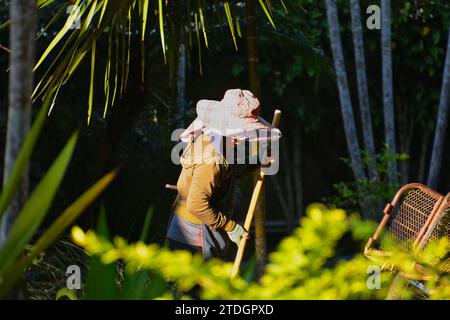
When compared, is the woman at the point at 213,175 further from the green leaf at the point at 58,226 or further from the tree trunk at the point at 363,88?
the tree trunk at the point at 363,88

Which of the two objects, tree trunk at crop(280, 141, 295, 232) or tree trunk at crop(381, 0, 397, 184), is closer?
tree trunk at crop(381, 0, 397, 184)

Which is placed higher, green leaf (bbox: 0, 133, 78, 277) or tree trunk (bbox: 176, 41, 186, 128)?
green leaf (bbox: 0, 133, 78, 277)

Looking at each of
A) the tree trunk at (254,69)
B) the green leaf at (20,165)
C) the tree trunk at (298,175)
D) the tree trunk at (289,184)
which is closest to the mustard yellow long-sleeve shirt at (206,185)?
the tree trunk at (254,69)

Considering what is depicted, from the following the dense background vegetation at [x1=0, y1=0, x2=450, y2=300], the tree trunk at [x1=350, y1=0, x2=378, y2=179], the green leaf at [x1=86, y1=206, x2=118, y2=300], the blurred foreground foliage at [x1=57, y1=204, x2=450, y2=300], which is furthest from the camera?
the tree trunk at [x1=350, y1=0, x2=378, y2=179]

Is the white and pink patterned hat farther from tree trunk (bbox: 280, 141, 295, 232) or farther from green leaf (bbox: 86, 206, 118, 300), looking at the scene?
tree trunk (bbox: 280, 141, 295, 232)

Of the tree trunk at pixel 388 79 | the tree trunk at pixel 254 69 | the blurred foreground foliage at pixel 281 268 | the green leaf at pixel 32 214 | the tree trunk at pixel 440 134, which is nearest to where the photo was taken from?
the green leaf at pixel 32 214

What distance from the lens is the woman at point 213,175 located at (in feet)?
12.0

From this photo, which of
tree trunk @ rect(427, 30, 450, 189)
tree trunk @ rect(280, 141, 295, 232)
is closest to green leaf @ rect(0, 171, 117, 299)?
tree trunk @ rect(427, 30, 450, 189)

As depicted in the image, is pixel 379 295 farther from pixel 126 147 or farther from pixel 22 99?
pixel 126 147

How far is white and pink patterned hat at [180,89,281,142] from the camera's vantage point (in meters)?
3.76

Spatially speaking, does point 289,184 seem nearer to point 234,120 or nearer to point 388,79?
point 388,79

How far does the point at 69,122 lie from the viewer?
603cm

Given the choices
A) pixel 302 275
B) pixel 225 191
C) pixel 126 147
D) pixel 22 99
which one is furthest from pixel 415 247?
pixel 126 147

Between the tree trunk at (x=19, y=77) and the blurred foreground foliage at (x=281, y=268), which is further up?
the tree trunk at (x=19, y=77)
